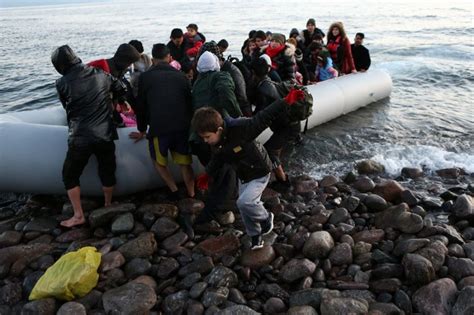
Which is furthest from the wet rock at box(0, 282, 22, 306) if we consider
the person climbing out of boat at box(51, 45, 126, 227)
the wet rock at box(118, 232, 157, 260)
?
the person climbing out of boat at box(51, 45, 126, 227)

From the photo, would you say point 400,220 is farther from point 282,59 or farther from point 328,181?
point 282,59

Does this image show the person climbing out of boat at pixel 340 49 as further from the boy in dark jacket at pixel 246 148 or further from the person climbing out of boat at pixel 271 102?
the boy in dark jacket at pixel 246 148

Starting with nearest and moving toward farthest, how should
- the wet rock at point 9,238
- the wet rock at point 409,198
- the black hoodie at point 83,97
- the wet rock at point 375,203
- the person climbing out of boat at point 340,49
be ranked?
the black hoodie at point 83,97 < the wet rock at point 9,238 < the wet rock at point 375,203 < the wet rock at point 409,198 < the person climbing out of boat at point 340,49

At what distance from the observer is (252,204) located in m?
3.79

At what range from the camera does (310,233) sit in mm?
4078

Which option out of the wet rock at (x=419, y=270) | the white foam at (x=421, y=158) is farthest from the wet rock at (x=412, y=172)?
the wet rock at (x=419, y=270)

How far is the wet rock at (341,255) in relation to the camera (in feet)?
12.0

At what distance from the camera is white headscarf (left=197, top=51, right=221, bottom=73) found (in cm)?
412

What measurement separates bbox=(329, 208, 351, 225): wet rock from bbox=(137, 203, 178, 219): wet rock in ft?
5.61

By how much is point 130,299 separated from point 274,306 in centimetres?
112

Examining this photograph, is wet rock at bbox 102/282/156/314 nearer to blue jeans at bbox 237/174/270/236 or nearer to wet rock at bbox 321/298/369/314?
blue jeans at bbox 237/174/270/236

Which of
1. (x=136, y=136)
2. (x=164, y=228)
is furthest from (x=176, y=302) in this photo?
(x=136, y=136)

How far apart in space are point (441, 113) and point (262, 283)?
6812 mm

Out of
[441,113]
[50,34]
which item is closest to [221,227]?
[441,113]
